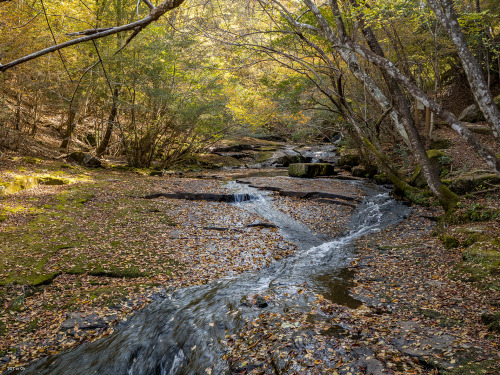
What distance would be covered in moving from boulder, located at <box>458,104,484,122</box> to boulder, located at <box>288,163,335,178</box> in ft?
31.0

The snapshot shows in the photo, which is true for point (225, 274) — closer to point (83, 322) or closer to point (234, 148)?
point (83, 322)

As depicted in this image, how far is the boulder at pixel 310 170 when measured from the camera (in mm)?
18469

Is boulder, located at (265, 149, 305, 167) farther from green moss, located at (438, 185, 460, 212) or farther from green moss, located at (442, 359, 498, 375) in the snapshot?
green moss, located at (442, 359, 498, 375)

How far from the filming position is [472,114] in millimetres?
19672

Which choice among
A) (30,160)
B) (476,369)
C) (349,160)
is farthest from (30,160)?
(349,160)

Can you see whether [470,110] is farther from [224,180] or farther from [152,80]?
[152,80]

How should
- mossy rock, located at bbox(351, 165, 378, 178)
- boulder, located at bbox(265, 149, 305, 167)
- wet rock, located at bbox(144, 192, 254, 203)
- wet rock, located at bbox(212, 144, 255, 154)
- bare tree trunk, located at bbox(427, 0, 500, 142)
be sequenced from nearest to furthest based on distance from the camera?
bare tree trunk, located at bbox(427, 0, 500, 142)
wet rock, located at bbox(144, 192, 254, 203)
mossy rock, located at bbox(351, 165, 378, 178)
boulder, located at bbox(265, 149, 305, 167)
wet rock, located at bbox(212, 144, 255, 154)

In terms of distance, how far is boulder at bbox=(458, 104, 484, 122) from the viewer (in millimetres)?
19469

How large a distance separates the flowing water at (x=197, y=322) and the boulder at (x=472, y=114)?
1653 centimetres

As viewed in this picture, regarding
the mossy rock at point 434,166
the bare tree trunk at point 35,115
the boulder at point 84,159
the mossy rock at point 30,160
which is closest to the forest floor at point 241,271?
the mossy rock at point 30,160

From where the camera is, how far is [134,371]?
4.59 metres

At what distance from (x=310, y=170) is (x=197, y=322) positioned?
14290 mm

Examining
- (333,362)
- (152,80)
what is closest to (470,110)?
(152,80)

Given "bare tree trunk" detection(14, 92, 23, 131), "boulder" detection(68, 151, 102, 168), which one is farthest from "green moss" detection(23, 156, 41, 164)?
"boulder" detection(68, 151, 102, 168)
